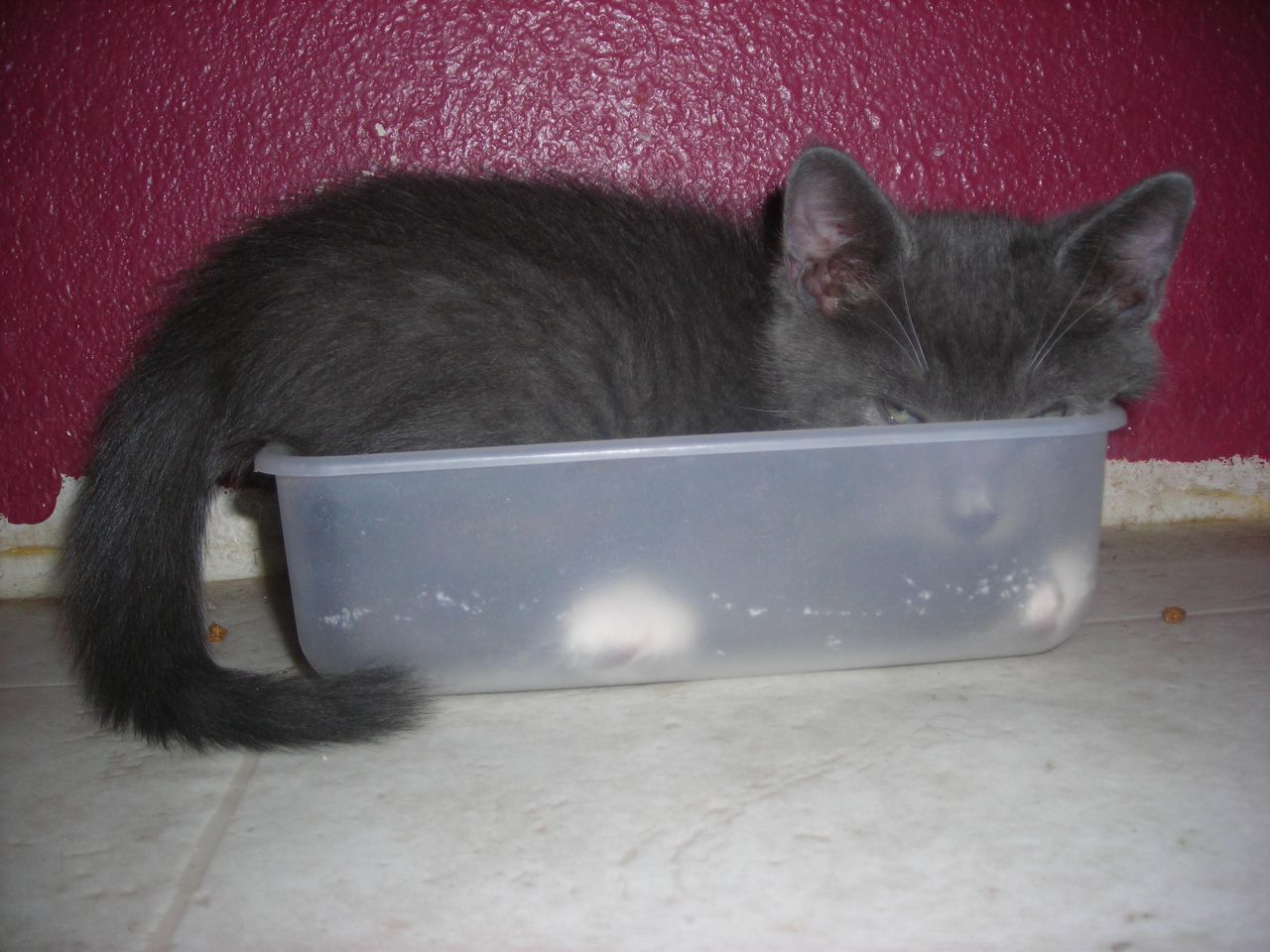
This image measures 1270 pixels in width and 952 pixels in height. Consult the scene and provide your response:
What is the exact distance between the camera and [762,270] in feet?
4.67

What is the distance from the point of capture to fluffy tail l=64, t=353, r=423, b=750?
3.34 ft

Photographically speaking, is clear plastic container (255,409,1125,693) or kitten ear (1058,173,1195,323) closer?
clear plastic container (255,409,1125,693)

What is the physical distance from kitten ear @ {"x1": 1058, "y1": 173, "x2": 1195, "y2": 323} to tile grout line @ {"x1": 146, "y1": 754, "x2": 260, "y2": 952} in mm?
1160

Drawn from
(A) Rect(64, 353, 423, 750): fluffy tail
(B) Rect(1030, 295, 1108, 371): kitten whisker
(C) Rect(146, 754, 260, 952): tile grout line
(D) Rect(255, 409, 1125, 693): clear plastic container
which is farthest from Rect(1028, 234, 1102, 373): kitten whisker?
(C) Rect(146, 754, 260, 952): tile grout line

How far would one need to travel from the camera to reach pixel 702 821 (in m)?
0.88

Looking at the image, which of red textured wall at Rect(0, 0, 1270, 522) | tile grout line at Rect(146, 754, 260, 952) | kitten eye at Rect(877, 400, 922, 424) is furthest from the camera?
red textured wall at Rect(0, 0, 1270, 522)

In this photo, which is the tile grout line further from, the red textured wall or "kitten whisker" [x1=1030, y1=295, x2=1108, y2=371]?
"kitten whisker" [x1=1030, y1=295, x2=1108, y2=371]

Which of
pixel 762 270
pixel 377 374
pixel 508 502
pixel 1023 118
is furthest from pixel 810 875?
pixel 1023 118

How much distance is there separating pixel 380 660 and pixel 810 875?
0.55 meters

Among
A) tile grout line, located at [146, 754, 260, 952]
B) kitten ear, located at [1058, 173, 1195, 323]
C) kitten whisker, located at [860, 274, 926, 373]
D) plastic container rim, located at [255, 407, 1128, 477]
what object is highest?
kitten ear, located at [1058, 173, 1195, 323]

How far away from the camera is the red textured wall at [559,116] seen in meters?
1.50

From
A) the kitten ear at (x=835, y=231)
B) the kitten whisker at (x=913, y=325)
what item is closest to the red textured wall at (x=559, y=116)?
the kitten ear at (x=835, y=231)

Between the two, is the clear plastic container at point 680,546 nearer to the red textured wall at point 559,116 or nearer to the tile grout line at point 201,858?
the tile grout line at point 201,858

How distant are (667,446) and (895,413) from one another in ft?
1.30
